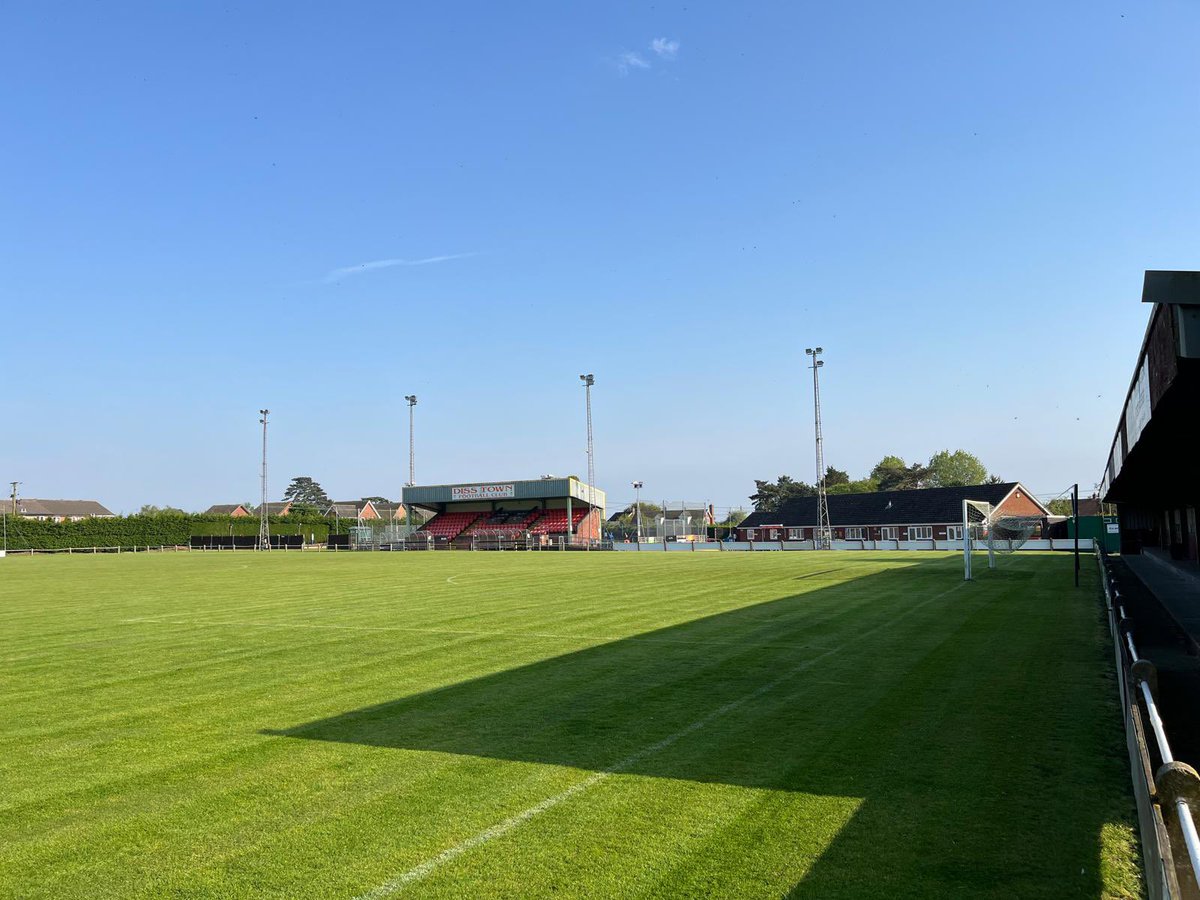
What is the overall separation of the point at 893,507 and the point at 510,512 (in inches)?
1484

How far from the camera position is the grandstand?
75000 millimetres

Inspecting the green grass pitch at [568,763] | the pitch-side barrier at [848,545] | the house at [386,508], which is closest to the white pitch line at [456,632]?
the green grass pitch at [568,763]

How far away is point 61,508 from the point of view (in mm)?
145125

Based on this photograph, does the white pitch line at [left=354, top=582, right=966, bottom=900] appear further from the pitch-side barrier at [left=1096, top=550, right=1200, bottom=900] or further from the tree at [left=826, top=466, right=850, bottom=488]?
the tree at [left=826, top=466, right=850, bottom=488]

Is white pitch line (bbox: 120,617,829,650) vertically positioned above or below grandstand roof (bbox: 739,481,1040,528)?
below

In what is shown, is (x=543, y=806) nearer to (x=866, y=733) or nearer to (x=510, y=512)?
(x=866, y=733)

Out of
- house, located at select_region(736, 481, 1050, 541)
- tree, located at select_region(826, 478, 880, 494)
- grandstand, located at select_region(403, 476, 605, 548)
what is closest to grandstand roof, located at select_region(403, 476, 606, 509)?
grandstand, located at select_region(403, 476, 605, 548)

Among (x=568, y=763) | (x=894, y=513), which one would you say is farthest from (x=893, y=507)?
(x=568, y=763)

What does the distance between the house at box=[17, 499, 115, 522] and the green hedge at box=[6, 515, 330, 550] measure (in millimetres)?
60152

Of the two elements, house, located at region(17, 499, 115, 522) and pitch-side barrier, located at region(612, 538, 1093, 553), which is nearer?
pitch-side barrier, located at region(612, 538, 1093, 553)

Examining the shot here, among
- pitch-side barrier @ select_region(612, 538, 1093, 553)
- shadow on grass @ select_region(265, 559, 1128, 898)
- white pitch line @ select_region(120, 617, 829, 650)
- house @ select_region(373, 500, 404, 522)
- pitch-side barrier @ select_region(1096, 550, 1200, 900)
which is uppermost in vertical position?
house @ select_region(373, 500, 404, 522)

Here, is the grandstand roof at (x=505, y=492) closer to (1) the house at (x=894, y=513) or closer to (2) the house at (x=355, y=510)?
(1) the house at (x=894, y=513)

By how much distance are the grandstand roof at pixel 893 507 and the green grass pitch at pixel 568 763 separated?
68.7 metres

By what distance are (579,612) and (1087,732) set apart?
11.3 metres
